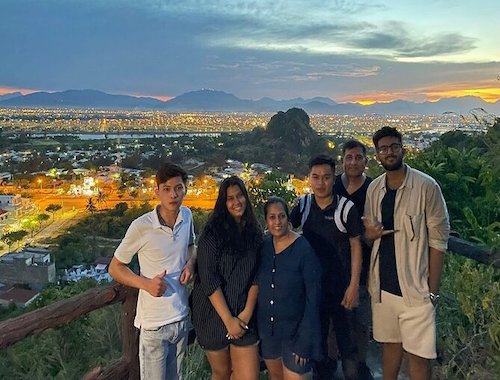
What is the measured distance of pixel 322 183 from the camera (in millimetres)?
2350

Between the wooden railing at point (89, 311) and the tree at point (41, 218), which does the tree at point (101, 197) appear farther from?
the wooden railing at point (89, 311)

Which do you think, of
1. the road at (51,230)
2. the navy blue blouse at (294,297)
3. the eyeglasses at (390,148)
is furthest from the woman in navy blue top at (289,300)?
the road at (51,230)

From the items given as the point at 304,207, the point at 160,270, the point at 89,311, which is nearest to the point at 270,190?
the point at 304,207

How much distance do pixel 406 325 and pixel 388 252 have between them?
357 mm

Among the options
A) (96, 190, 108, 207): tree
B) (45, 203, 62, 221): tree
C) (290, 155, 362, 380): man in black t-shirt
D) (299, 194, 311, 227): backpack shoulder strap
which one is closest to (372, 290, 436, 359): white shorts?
(290, 155, 362, 380): man in black t-shirt

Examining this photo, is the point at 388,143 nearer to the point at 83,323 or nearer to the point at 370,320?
the point at 370,320

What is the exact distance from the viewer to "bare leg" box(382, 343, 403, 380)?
8.04 ft

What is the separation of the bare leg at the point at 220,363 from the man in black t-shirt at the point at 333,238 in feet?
1.73

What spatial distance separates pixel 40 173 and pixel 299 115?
22115 mm

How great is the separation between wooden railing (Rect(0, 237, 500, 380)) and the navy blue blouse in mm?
673

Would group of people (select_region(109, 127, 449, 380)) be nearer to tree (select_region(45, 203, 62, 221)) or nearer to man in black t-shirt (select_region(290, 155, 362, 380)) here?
man in black t-shirt (select_region(290, 155, 362, 380))

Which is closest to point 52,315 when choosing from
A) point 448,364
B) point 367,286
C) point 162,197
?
point 162,197

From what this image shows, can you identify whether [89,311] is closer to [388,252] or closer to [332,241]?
[332,241]

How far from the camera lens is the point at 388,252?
7.66 feet
